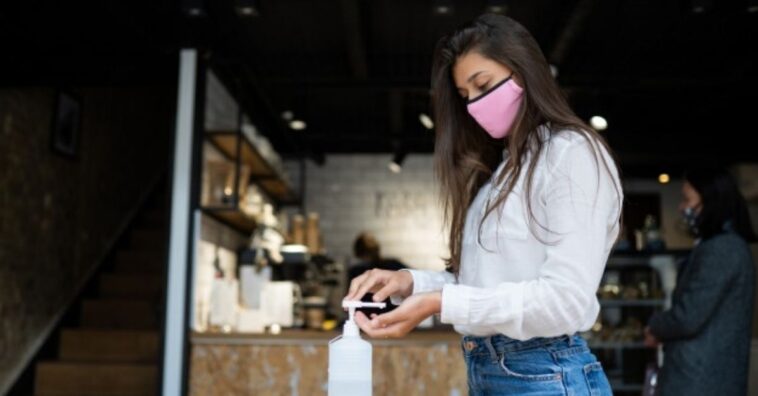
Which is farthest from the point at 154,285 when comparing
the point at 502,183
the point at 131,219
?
the point at 502,183

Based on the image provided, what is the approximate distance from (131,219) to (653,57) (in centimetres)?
514

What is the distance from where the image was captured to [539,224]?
3.93ft

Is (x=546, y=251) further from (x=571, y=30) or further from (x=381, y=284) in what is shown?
(x=571, y=30)

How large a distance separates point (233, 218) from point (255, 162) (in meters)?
1.03

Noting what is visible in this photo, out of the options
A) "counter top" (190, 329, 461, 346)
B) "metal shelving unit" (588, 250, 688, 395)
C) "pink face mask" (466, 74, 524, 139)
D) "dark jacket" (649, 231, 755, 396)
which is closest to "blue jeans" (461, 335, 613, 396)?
"pink face mask" (466, 74, 524, 139)

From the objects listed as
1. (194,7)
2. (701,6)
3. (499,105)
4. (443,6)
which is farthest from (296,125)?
(499,105)

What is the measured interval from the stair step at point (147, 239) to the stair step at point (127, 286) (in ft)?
2.59

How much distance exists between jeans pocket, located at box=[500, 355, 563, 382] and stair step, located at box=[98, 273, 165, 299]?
6.53 m

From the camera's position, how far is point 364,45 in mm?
5844

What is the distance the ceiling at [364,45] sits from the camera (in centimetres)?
504

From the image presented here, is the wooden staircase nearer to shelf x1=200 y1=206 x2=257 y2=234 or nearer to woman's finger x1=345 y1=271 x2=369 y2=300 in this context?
shelf x1=200 y1=206 x2=257 y2=234

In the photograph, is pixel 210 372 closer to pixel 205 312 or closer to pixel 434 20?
pixel 205 312

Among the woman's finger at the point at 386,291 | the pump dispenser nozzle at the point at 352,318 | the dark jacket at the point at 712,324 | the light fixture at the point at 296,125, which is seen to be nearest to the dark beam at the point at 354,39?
the light fixture at the point at 296,125

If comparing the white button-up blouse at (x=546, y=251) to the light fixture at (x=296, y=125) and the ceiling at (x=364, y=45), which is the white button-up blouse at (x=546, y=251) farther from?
the light fixture at (x=296, y=125)
